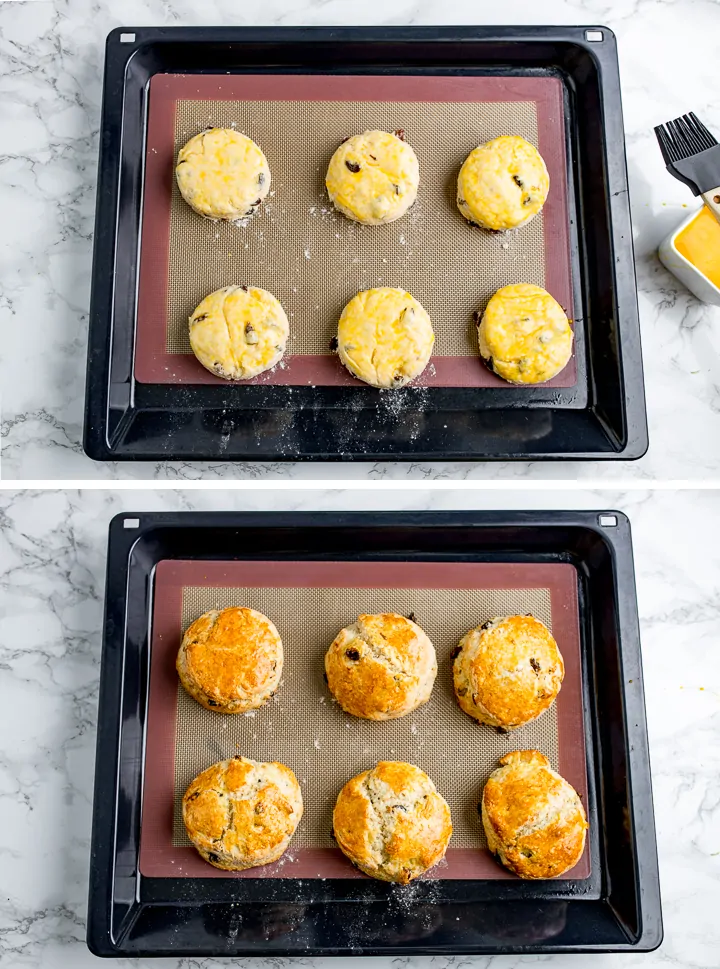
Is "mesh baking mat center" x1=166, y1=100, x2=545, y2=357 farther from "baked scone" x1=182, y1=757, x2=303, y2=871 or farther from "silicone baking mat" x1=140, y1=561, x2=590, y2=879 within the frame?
"baked scone" x1=182, y1=757, x2=303, y2=871

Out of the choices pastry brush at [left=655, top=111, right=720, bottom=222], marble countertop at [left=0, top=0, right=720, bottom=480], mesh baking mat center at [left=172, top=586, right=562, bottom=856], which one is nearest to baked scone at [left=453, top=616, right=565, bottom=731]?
mesh baking mat center at [left=172, top=586, right=562, bottom=856]

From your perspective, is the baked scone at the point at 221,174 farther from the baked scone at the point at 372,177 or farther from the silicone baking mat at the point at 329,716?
the silicone baking mat at the point at 329,716

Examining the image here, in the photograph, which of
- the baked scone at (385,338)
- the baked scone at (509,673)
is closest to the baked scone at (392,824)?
the baked scone at (509,673)

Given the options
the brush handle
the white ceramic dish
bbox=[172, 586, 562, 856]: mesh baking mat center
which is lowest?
bbox=[172, 586, 562, 856]: mesh baking mat center

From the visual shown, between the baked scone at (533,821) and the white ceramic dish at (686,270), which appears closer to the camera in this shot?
the baked scone at (533,821)

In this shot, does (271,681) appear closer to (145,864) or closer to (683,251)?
(145,864)

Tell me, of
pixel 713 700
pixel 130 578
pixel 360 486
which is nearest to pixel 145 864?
pixel 130 578

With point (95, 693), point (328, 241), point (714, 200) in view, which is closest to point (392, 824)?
point (95, 693)
